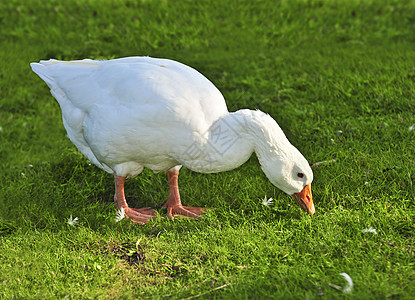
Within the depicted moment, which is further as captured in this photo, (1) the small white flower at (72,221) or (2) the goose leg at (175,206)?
(2) the goose leg at (175,206)

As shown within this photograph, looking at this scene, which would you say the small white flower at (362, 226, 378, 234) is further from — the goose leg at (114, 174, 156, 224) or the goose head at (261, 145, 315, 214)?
the goose leg at (114, 174, 156, 224)

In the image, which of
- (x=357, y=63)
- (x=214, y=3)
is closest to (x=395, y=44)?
(x=357, y=63)

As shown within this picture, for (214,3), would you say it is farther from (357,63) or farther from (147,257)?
(147,257)

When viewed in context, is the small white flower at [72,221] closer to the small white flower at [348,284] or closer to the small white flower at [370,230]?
the small white flower at [348,284]

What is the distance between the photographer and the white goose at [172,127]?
3.95 meters

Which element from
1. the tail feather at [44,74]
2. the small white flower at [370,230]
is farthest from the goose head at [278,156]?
the tail feather at [44,74]

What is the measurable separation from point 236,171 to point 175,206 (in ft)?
2.62

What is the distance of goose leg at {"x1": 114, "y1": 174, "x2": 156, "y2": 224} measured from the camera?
15.2 feet

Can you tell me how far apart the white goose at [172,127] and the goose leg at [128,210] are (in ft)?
0.75

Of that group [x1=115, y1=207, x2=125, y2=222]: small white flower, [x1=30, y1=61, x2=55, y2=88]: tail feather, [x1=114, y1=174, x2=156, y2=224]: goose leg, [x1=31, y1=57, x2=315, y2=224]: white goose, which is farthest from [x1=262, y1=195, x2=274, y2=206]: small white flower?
[x1=30, y1=61, x2=55, y2=88]: tail feather

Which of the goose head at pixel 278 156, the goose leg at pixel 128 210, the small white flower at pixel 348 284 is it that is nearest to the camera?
the small white flower at pixel 348 284

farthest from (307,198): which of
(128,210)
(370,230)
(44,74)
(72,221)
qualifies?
(44,74)

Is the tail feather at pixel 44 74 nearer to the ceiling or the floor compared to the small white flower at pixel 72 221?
nearer to the ceiling

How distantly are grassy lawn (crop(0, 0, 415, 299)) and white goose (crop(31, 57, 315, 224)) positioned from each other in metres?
0.56
